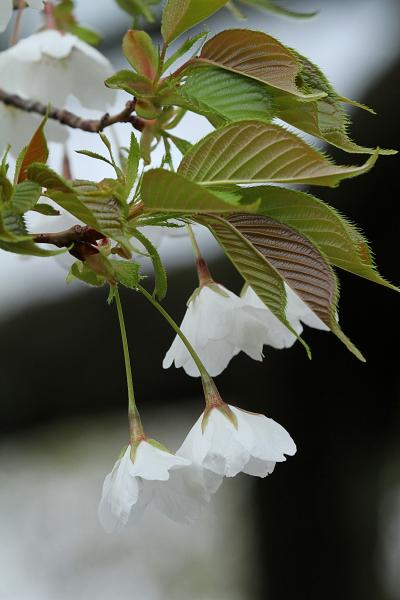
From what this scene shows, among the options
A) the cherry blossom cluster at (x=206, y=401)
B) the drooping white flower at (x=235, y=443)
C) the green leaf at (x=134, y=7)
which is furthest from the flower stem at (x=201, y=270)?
the green leaf at (x=134, y=7)

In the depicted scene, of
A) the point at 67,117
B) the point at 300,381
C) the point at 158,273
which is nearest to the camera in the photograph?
the point at 158,273

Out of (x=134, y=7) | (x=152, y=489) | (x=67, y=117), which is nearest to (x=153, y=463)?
(x=152, y=489)

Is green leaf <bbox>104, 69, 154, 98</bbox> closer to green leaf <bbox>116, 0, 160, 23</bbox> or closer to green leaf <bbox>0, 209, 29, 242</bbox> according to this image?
green leaf <bbox>0, 209, 29, 242</bbox>

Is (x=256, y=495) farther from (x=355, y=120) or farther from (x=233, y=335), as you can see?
(x=233, y=335)

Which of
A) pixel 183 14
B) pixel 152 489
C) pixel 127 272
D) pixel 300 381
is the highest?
pixel 183 14

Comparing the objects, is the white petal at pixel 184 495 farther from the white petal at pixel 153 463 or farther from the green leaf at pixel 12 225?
the green leaf at pixel 12 225

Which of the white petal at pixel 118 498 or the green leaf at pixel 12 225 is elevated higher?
the green leaf at pixel 12 225

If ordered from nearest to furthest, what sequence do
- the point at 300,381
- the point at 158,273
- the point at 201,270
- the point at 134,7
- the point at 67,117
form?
1. the point at 158,273
2. the point at 201,270
3. the point at 67,117
4. the point at 134,7
5. the point at 300,381

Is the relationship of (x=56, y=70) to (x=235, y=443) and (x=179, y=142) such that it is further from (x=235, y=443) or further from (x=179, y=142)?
(x=235, y=443)
